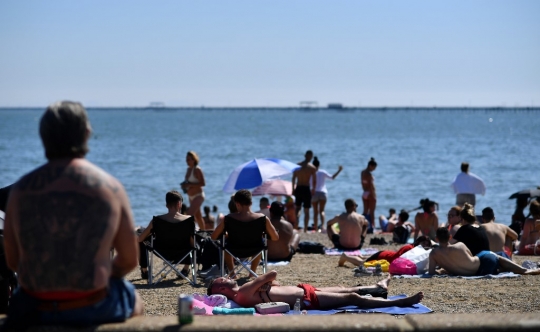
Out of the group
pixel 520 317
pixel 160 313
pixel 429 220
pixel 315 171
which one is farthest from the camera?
pixel 315 171

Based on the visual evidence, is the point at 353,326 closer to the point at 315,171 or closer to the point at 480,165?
the point at 315,171

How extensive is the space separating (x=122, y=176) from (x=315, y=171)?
64.3 ft

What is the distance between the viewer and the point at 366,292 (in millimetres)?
6367

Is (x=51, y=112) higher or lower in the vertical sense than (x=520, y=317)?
higher

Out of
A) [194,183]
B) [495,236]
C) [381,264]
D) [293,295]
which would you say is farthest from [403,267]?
[194,183]

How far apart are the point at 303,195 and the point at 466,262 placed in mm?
6993

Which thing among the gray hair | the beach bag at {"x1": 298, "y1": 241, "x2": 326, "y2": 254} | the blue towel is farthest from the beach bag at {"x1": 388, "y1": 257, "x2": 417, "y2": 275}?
the gray hair

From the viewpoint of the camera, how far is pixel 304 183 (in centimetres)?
1482

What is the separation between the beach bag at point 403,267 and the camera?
27.2ft

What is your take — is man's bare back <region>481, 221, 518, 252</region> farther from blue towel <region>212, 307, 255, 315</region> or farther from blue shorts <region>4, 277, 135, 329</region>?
blue shorts <region>4, 277, 135, 329</region>

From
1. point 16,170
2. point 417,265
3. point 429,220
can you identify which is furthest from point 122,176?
point 417,265

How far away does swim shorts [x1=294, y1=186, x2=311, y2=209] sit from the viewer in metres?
14.9

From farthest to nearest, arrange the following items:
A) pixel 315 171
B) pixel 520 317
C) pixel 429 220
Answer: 1. pixel 315 171
2. pixel 429 220
3. pixel 520 317

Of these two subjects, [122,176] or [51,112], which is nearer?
[51,112]
